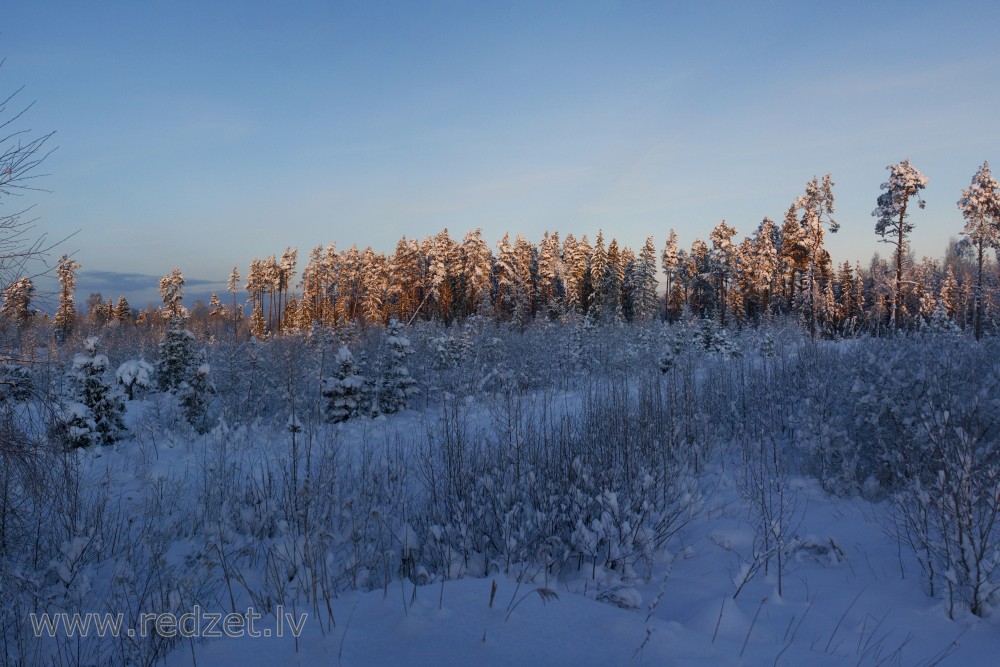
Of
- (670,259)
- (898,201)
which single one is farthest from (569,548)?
(670,259)

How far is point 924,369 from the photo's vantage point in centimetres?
647

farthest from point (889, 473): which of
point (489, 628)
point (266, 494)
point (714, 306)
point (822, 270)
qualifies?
point (714, 306)

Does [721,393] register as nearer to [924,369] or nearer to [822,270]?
[924,369]

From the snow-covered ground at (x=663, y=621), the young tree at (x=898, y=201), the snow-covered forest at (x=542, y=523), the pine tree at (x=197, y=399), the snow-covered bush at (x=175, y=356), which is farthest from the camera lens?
the young tree at (x=898, y=201)

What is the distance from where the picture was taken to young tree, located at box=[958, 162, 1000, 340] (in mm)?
30297

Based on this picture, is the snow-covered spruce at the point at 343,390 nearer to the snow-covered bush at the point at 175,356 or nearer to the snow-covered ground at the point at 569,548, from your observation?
the snow-covered ground at the point at 569,548

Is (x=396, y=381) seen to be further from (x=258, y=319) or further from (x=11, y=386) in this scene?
(x=258, y=319)

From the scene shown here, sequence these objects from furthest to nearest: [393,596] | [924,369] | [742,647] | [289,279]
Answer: [289,279]
[924,369]
[393,596]
[742,647]

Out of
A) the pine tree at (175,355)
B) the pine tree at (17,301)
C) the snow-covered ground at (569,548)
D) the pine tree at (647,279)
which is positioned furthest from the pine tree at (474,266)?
the pine tree at (17,301)

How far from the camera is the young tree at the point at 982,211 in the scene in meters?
30.3

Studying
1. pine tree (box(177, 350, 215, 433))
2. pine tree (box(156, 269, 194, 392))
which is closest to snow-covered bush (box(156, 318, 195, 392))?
pine tree (box(156, 269, 194, 392))

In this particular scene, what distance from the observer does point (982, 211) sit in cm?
3064

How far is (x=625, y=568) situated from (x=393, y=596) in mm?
1951

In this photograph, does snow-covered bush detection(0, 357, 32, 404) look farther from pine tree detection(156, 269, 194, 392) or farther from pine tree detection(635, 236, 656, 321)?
pine tree detection(635, 236, 656, 321)
